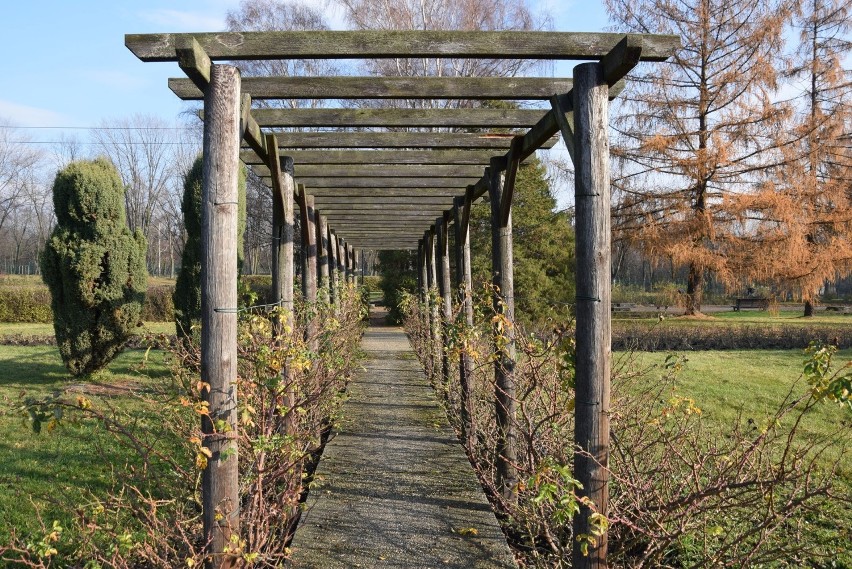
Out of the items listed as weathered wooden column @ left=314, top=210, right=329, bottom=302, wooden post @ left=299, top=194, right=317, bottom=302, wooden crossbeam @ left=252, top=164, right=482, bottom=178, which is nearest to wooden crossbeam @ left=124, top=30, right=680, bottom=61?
wooden crossbeam @ left=252, top=164, right=482, bottom=178

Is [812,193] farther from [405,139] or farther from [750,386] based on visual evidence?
[405,139]

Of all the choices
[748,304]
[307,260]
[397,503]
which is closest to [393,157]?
[307,260]

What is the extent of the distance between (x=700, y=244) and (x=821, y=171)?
617 cm

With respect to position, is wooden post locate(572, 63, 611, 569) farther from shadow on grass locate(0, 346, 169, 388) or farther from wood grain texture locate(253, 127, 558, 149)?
shadow on grass locate(0, 346, 169, 388)

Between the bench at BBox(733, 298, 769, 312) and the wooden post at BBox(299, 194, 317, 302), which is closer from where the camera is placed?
the wooden post at BBox(299, 194, 317, 302)

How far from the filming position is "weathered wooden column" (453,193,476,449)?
5688 millimetres

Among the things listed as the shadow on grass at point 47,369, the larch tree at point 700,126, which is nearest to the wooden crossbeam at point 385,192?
the shadow on grass at point 47,369

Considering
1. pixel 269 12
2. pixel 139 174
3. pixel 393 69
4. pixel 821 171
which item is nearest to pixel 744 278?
pixel 821 171

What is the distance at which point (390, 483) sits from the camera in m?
4.51

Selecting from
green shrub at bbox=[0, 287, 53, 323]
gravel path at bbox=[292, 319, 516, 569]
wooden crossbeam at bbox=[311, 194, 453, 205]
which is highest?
wooden crossbeam at bbox=[311, 194, 453, 205]

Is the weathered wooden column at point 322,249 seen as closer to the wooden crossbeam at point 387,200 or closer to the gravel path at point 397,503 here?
the wooden crossbeam at point 387,200

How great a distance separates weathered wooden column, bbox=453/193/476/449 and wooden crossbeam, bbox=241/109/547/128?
1494 millimetres

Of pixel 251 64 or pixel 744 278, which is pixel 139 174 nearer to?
pixel 251 64

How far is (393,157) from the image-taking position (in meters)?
5.97
